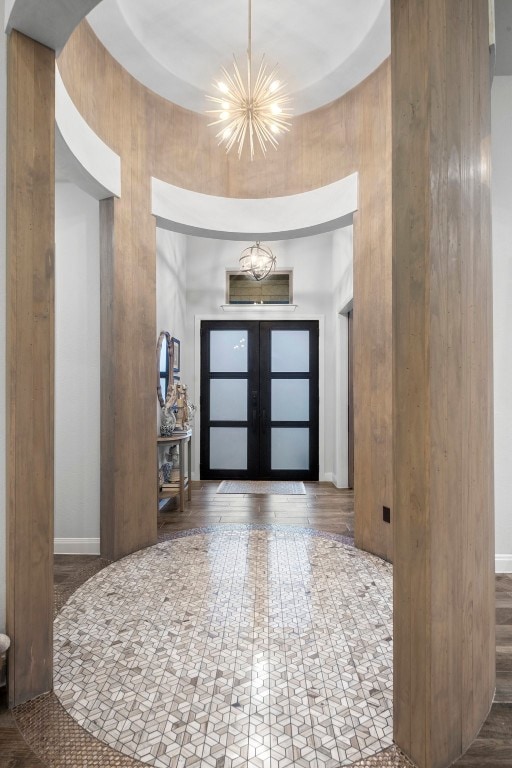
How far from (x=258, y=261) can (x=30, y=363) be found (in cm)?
463

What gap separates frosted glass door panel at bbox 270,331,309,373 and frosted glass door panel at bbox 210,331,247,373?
412 millimetres

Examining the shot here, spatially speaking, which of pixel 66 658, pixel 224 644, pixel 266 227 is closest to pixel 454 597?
pixel 224 644

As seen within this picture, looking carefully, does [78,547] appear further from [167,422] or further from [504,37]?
[504,37]

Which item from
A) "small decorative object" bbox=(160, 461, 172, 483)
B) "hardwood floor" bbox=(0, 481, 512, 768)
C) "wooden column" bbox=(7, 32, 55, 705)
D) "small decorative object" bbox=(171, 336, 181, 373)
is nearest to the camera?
"hardwood floor" bbox=(0, 481, 512, 768)

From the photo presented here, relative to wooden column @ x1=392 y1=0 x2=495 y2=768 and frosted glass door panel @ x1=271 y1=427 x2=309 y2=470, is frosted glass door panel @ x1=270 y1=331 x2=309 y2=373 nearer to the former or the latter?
frosted glass door panel @ x1=271 y1=427 x2=309 y2=470

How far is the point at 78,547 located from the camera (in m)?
3.26

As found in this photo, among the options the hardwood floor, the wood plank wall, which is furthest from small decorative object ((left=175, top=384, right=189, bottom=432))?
the wood plank wall

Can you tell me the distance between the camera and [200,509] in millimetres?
4523

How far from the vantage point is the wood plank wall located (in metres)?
3.04

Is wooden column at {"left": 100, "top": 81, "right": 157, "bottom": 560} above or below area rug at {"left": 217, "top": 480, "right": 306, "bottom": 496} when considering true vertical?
above

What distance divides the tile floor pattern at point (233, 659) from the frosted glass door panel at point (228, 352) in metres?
3.34

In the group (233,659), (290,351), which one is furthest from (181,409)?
(233,659)

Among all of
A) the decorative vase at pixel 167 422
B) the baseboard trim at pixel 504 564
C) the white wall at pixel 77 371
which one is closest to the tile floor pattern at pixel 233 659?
the white wall at pixel 77 371

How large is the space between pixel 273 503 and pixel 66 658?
297 cm
